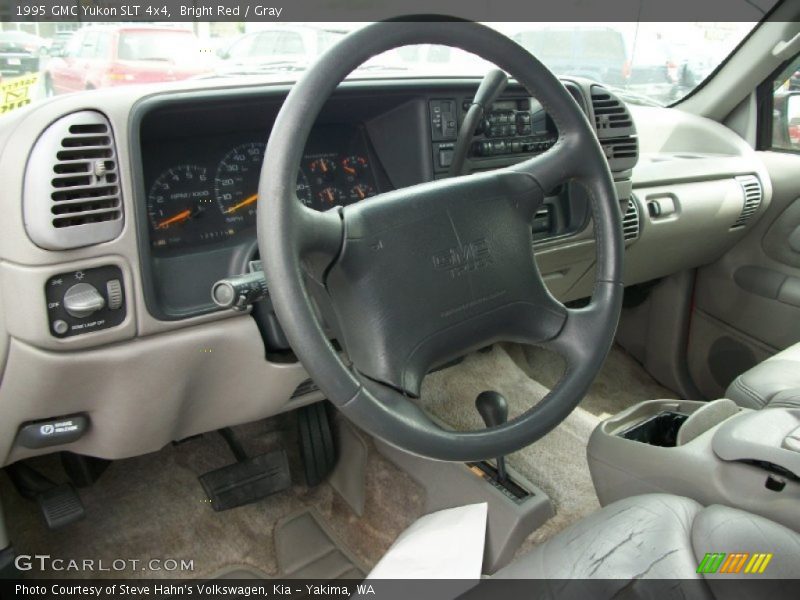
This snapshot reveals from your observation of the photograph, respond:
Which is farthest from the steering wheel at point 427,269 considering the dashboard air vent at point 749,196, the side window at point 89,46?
the dashboard air vent at point 749,196

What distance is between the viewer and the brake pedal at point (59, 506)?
148 centimetres

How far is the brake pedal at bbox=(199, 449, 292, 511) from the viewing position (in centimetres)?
179

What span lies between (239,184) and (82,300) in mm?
400

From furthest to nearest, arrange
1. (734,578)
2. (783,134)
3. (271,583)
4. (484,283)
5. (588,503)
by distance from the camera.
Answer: (783,134) < (271,583) < (588,503) < (484,283) < (734,578)

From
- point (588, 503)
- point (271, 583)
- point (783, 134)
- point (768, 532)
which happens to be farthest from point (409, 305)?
point (783, 134)

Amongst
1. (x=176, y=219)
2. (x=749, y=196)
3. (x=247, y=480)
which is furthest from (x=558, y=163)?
(x=749, y=196)

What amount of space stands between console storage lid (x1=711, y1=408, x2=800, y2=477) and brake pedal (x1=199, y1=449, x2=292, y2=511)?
42.8 inches

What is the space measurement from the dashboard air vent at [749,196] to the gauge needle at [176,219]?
73.2 inches

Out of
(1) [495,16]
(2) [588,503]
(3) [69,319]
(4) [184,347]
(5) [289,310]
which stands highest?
(1) [495,16]

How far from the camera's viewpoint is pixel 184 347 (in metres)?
1.24

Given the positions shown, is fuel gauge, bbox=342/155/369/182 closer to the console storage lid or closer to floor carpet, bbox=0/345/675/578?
floor carpet, bbox=0/345/675/578

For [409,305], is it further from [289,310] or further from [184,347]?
[184,347]

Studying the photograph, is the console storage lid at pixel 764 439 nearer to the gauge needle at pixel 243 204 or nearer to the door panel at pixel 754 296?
the gauge needle at pixel 243 204

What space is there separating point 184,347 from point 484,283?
0.56 m
